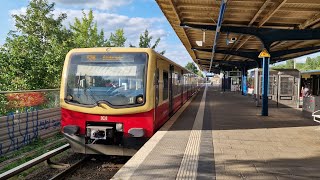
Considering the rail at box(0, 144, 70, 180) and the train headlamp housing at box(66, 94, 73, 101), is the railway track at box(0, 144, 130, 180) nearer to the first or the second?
the rail at box(0, 144, 70, 180)

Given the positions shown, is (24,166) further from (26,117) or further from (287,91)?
(287,91)

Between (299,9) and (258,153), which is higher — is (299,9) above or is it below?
above

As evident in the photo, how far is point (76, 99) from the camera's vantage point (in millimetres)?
7996

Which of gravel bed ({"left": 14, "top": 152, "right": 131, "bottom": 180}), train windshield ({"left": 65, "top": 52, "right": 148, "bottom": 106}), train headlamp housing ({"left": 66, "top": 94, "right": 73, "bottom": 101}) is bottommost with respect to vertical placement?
gravel bed ({"left": 14, "top": 152, "right": 131, "bottom": 180})

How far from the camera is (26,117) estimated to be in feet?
33.1

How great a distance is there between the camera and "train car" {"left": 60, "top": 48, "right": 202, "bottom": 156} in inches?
302

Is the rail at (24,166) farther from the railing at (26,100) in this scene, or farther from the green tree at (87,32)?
the green tree at (87,32)

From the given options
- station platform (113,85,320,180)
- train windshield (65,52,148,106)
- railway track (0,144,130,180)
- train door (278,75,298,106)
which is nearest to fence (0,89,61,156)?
railway track (0,144,130,180)

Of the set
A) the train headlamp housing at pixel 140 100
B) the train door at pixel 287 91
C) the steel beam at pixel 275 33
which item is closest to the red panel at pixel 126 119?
the train headlamp housing at pixel 140 100

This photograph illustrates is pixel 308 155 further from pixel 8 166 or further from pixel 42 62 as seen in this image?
pixel 42 62

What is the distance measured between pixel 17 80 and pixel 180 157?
12931mm

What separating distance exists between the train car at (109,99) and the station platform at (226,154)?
622mm

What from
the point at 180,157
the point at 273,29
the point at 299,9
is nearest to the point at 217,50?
the point at 273,29

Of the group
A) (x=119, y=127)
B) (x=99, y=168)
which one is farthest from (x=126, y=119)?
(x=99, y=168)
